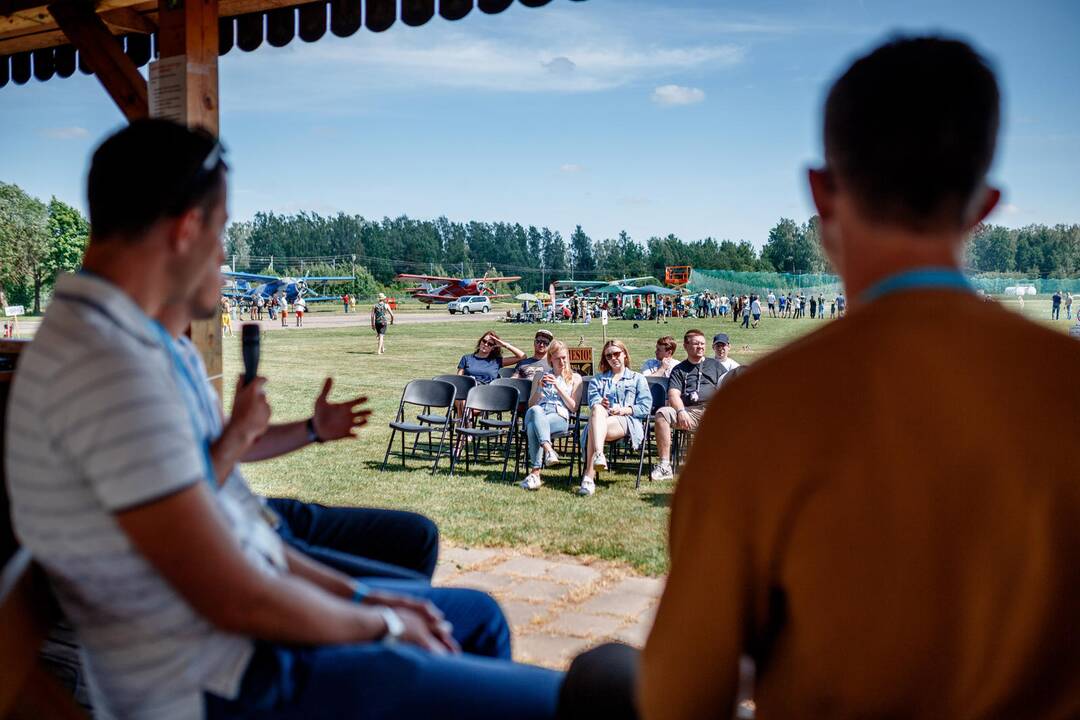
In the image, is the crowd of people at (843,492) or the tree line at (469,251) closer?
the crowd of people at (843,492)

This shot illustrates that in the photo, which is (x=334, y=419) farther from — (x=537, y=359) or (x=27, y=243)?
(x=27, y=243)

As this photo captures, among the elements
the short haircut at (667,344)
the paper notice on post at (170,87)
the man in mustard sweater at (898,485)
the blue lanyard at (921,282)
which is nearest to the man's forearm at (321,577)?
the man in mustard sweater at (898,485)

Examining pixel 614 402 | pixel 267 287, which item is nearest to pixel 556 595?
pixel 614 402

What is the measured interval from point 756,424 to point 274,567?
0.98 metres

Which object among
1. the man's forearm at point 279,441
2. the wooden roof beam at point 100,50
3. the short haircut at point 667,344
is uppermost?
the wooden roof beam at point 100,50

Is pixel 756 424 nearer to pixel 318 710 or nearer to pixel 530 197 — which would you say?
pixel 318 710

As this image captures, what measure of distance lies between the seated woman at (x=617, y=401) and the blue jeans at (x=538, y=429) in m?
0.35

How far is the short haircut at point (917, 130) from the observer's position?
0.90m

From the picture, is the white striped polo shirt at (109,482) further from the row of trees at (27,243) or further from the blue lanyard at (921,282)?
the row of trees at (27,243)

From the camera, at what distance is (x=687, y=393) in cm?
885

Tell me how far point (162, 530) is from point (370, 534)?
44.3 inches

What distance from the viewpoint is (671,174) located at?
5531 cm

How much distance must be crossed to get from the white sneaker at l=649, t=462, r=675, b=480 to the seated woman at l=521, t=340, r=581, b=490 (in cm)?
100

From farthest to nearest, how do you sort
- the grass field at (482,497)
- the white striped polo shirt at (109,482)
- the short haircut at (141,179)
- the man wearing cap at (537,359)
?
the man wearing cap at (537,359) → the grass field at (482,497) → the short haircut at (141,179) → the white striped polo shirt at (109,482)
